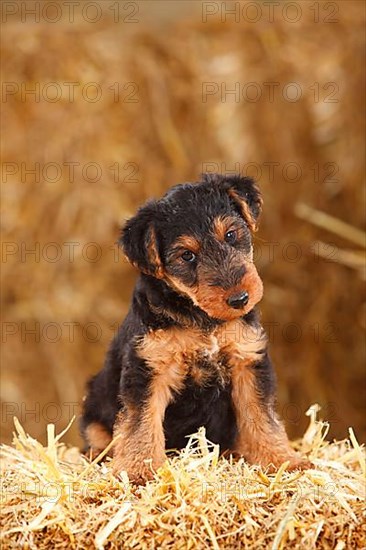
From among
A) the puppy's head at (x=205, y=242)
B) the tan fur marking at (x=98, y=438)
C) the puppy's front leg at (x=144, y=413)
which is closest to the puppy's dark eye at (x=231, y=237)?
the puppy's head at (x=205, y=242)

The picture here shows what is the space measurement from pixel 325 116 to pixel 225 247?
3560 millimetres

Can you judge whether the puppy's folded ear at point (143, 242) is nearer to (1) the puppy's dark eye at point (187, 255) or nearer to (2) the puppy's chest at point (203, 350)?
(1) the puppy's dark eye at point (187, 255)

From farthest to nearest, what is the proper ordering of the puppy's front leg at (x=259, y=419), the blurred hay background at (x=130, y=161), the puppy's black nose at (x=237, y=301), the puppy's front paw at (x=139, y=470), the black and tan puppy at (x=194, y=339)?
the blurred hay background at (x=130, y=161) → the puppy's front leg at (x=259, y=419) → the puppy's front paw at (x=139, y=470) → the black and tan puppy at (x=194, y=339) → the puppy's black nose at (x=237, y=301)

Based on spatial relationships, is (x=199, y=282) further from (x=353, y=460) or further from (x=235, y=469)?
(x=353, y=460)

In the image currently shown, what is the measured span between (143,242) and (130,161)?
3.49m

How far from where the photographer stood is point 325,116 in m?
6.44

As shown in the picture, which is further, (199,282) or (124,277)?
(124,277)

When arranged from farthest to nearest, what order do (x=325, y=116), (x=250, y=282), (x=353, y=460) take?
(x=325, y=116) < (x=353, y=460) < (x=250, y=282)

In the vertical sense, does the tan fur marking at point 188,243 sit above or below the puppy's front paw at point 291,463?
above

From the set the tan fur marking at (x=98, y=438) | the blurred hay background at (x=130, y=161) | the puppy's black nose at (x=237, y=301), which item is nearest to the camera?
the puppy's black nose at (x=237, y=301)

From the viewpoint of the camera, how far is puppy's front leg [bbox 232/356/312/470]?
3.37 m

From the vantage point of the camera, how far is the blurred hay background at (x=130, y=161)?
644 centimetres

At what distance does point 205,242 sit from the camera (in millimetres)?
3125

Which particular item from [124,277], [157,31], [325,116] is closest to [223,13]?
[157,31]
